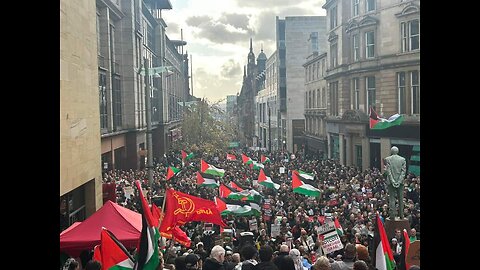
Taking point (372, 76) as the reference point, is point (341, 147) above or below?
below

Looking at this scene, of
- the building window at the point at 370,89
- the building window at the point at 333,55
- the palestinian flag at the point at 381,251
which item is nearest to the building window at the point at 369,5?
the building window at the point at 370,89

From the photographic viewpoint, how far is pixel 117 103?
3472 cm

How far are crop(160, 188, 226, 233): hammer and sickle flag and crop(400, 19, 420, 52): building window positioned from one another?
2463 centimetres

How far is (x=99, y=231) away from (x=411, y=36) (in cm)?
2736

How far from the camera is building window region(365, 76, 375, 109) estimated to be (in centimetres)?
3691

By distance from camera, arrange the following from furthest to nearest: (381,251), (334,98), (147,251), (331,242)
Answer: (334,98), (331,242), (381,251), (147,251)

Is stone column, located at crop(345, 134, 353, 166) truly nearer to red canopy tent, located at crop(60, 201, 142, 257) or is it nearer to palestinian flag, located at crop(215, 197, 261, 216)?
palestinian flag, located at crop(215, 197, 261, 216)

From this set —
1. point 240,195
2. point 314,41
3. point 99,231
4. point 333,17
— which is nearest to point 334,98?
point 333,17

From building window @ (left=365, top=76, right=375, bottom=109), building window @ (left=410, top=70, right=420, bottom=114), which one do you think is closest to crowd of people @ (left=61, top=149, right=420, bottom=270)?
building window @ (left=410, top=70, right=420, bottom=114)

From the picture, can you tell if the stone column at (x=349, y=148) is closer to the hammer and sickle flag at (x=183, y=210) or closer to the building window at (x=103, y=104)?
the building window at (x=103, y=104)

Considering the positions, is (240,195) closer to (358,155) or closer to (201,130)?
(358,155)
